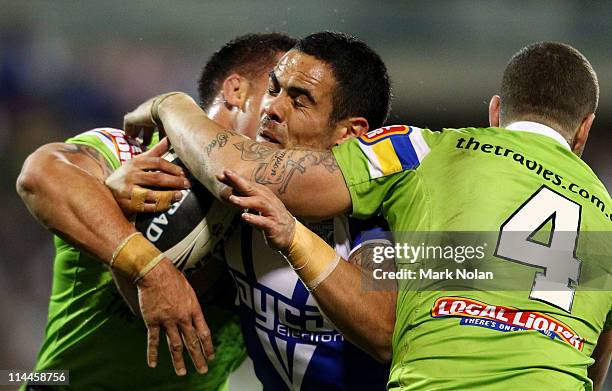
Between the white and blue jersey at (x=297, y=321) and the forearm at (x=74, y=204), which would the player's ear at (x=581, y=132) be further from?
the forearm at (x=74, y=204)

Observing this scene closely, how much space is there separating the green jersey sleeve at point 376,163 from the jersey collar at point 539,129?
0.31 m

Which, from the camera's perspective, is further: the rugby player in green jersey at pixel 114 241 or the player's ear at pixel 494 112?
the player's ear at pixel 494 112

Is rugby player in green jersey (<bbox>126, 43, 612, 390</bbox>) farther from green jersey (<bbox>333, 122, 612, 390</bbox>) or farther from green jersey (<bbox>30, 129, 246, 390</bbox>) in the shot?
green jersey (<bbox>30, 129, 246, 390</bbox>)

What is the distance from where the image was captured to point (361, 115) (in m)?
3.39

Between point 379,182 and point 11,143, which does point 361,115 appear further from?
point 11,143

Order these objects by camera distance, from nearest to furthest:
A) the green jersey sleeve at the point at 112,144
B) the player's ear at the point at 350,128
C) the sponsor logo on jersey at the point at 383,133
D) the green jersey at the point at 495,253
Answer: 1. the green jersey at the point at 495,253
2. the sponsor logo on jersey at the point at 383,133
3. the player's ear at the point at 350,128
4. the green jersey sleeve at the point at 112,144

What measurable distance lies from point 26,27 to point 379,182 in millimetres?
6577

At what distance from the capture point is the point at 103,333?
370 centimetres

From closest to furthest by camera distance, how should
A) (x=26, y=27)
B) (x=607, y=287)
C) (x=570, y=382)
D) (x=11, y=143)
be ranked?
(x=570, y=382) < (x=607, y=287) < (x=11, y=143) < (x=26, y=27)

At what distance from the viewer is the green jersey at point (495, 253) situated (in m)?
2.61

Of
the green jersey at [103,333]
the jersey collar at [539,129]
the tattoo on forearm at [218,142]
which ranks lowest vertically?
the green jersey at [103,333]

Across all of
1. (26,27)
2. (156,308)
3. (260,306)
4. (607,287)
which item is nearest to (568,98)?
(607,287)

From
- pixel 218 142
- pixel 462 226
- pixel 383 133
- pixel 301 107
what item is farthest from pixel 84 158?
pixel 462 226

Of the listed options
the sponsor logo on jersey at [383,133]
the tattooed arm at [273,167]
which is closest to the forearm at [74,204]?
the tattooed arm at [273,167]
